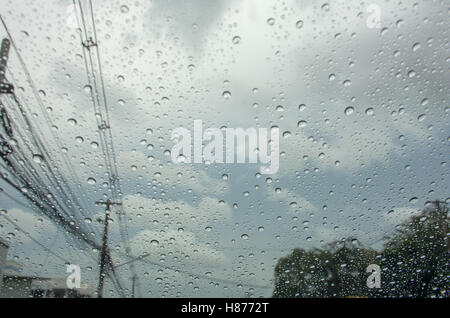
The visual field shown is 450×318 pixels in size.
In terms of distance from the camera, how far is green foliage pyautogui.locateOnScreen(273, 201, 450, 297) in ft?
12.8

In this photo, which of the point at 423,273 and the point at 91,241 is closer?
the point at 91,241

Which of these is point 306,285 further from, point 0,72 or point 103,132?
point 0,72

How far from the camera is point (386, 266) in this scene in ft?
13.5

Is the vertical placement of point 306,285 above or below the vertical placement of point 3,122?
below

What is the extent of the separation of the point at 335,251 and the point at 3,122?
4.59 m

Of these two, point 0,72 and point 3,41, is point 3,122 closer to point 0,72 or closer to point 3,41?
point 0,72

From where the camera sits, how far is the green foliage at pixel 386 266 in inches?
154
